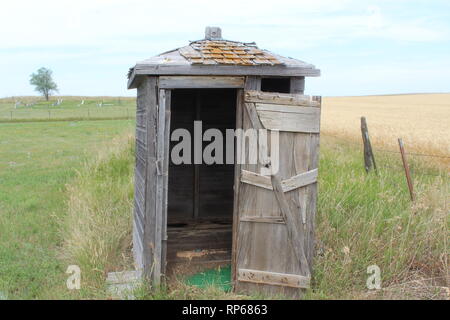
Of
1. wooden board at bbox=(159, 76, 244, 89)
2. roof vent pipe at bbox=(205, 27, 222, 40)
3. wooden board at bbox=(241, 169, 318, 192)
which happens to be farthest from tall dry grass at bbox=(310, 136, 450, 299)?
roof vent pipe at bbox=(205, 27, 222, 40)

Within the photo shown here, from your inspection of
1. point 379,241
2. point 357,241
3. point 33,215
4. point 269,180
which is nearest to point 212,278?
point 269,180

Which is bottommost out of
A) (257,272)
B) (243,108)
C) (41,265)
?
(41,265)

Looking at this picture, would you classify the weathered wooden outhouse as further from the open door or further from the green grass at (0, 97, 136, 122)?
the green grass at (0, 97, 136, 122)

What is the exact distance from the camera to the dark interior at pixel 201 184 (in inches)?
297

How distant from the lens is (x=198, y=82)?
4.84m

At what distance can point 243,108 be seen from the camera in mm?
4871

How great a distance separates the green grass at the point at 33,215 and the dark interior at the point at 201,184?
1.95 metres

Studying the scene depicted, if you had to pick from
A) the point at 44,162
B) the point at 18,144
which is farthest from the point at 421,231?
the point at 18,144

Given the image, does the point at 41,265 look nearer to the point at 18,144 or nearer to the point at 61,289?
the point at 61,289
